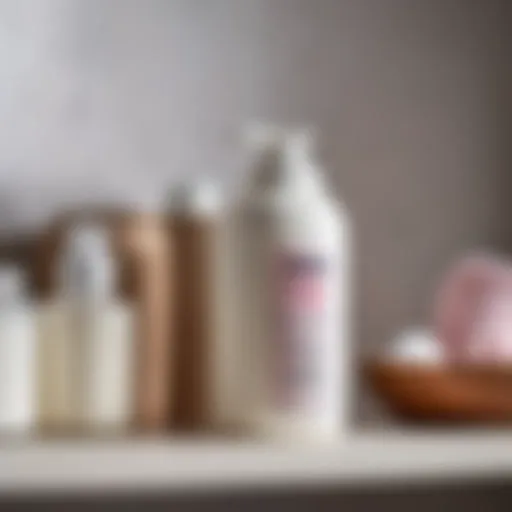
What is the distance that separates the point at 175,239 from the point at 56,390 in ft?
0.50

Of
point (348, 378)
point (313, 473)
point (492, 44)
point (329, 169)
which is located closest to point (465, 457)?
point (313, 473)

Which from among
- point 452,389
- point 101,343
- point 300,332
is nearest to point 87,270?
point 101,343

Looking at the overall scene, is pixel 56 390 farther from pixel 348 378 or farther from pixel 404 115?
pixel 404 115

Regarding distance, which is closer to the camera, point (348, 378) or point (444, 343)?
point (444, 343)

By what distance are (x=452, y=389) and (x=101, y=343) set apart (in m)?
0.25

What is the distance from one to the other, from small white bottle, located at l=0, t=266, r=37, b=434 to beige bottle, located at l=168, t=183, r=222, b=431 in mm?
116

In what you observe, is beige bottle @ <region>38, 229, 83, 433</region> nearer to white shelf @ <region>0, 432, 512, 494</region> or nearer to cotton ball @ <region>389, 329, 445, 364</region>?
white shelf @ <region>0, 432, 512, 494</region>

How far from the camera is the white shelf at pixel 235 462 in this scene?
0.70 metres

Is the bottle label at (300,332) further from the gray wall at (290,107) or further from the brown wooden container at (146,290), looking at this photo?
the gray wall at (290,107)

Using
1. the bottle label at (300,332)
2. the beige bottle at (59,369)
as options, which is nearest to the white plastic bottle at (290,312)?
the bottle label at (300,332)

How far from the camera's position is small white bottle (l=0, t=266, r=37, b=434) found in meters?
0.78

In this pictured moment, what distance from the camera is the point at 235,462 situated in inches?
29.0

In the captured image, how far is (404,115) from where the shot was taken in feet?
3.52

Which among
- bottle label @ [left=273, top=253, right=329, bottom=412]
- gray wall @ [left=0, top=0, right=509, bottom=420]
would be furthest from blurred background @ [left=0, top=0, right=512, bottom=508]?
bottle label @ [left=273, top=253, right=329, bottom=412]
